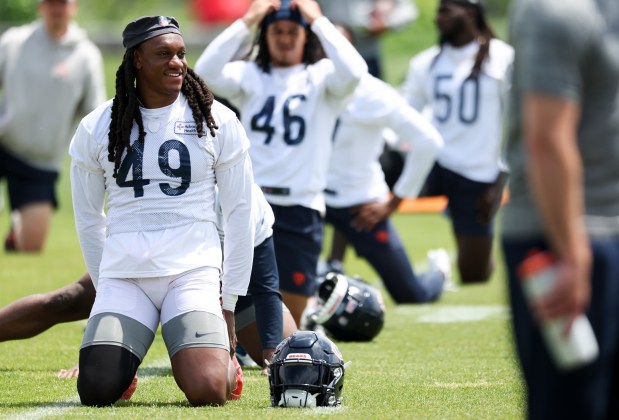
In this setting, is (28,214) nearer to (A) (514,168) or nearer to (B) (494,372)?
(B) (494,372)

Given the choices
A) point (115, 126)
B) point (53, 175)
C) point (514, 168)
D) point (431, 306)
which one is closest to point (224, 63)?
point (115, 126)

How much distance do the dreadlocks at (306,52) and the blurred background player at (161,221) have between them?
67.7 inches

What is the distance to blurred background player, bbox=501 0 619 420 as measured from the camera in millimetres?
3148

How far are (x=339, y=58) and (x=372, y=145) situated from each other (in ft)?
6.11

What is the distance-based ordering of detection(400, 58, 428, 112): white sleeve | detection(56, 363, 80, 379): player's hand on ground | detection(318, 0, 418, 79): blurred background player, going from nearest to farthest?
1. detection(56, 363, 80, 379): player's hand on ground
2. detection(400, 58, 428, 112): white sleeve
3. detection(318, 0, 418, 79): blurred background player

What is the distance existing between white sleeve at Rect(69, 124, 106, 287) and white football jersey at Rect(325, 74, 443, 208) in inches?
111

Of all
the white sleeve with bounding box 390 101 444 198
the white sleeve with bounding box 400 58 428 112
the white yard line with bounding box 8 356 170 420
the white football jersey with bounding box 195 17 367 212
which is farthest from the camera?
the white sleeve with bounding box 400 58 428 112

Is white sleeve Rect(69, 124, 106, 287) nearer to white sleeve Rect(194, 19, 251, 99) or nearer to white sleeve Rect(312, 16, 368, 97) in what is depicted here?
white sleeve Rect(194, 19, 251, 99)

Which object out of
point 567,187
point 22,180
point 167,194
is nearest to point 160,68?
point 167,194

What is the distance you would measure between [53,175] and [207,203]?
285 inches

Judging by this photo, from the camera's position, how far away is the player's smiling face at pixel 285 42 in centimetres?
712

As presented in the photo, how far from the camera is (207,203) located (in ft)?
18.0

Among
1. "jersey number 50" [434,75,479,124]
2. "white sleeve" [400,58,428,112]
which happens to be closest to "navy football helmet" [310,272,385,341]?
"jersey number 50" [434,75,479,124]

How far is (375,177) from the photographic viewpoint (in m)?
8.75
